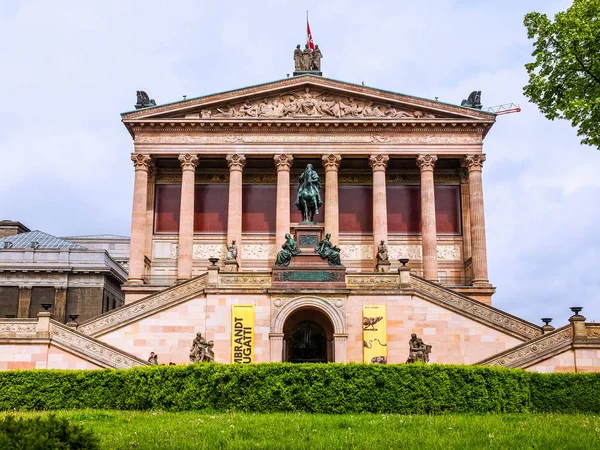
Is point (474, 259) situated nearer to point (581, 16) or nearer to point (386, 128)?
point (386, 128)

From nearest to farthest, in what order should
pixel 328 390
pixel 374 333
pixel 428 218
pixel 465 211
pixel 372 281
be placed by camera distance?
pixel 328 390
pixel 374 333
pixel 372 281
pixel 428 218
pixel 465 211

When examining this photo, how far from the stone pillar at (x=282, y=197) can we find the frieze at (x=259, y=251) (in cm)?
134

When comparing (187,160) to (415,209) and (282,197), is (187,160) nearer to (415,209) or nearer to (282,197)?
(282,197)

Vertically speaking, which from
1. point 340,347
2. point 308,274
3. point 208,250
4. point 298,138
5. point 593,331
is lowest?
point 340,347

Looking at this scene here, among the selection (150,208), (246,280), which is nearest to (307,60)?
(150,208)

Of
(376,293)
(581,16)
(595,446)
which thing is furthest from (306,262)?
(595,446)

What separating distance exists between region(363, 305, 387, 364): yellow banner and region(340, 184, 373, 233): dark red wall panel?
59.9 ft

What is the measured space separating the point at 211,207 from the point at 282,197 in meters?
5.93

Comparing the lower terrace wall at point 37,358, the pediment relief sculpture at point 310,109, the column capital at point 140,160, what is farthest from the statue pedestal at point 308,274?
the column capital at point 140,160

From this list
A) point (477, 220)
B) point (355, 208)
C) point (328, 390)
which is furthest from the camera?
point (355, 208)

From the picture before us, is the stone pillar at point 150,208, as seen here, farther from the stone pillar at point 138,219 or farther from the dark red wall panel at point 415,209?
the dark red wall panel at point 415,209

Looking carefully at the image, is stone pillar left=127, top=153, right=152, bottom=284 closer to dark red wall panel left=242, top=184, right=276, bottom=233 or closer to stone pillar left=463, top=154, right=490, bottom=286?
dark red wall panel left=242, top=184, right=276, bottom=233

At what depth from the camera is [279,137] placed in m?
51.8

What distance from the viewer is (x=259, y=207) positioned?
52812 millimetres
